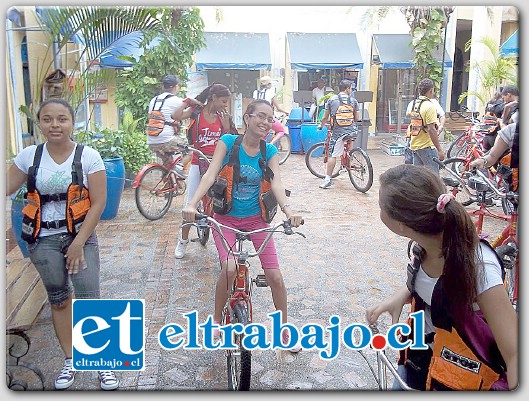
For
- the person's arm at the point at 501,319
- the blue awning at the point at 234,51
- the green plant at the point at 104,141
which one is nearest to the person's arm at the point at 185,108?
the blue awning at the point at 234,51

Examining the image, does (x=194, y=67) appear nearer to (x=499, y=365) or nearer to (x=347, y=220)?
(x=347, y=220)

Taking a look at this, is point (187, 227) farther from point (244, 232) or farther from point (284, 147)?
point (284, 147)

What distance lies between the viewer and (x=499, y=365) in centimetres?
176

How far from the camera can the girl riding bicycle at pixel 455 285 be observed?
167 centimetres

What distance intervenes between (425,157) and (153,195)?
4.59ft

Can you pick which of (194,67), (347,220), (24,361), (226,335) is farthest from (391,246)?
(24,361)

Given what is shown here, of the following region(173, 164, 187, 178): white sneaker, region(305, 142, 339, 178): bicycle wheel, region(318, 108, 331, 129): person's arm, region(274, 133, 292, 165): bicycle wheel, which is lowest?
region(173, 164, 187, 178): white sneaker

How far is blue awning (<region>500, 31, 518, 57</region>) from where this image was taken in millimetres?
2405

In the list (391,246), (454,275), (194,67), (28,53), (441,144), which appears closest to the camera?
(454,275)

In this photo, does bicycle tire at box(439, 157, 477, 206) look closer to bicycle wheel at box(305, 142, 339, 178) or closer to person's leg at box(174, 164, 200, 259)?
bicycle wheel at box(305, 142, 339, 178)

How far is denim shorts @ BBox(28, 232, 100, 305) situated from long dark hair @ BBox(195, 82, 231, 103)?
2.64ft

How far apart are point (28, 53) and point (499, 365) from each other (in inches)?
86.9

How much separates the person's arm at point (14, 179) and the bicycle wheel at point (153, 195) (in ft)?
2.37

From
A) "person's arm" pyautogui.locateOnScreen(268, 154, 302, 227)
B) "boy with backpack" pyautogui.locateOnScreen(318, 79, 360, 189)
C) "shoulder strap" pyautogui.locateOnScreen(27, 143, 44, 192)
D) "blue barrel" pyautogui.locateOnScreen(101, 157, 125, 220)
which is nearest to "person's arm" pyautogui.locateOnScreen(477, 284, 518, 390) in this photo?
"person's arm" pyautogui.locateOnScreen(268, 154, 302, 227)
